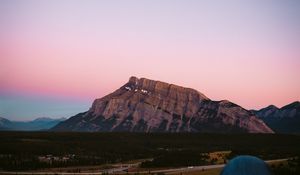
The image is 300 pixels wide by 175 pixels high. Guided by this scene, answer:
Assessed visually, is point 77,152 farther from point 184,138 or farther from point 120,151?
point 184,138

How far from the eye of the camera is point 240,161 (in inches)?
1388

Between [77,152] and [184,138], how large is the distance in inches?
2553

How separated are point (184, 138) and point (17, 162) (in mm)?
92932

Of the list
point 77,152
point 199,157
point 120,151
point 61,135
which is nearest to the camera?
point 199,157

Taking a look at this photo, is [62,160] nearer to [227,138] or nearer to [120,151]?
[120,151]

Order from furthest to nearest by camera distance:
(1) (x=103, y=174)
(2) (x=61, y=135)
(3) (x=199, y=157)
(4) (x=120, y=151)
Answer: (2) (x=61, y=135) < (4) (x=120, y=151) < (3) (x=199, y=157) < (1) (x=103, y=174)

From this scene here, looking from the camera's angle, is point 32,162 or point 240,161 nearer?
point 240,161

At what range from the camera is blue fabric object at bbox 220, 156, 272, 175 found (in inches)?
1371

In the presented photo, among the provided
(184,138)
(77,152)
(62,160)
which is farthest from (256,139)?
(62,160)

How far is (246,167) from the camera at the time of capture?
34.9m

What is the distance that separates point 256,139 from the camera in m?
184

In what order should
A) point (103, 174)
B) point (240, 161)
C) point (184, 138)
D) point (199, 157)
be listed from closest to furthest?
point (240, 161) < point (103, 174) < point (199, 157) < point (184, 138)

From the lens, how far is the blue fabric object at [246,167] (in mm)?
34812

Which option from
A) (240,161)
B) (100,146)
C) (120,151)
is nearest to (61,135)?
(100,146)
